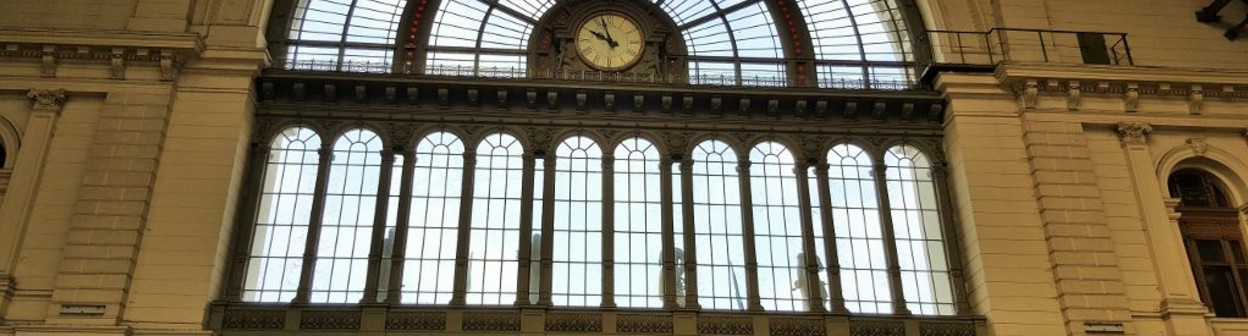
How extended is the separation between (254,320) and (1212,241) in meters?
16.7

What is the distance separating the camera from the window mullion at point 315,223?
54.9ft

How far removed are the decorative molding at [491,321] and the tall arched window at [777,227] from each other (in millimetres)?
4153

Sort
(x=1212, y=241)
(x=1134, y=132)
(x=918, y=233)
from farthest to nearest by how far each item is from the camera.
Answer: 1. (x=1134, y=132)
2. (x=1212, y=241)
3. (x=918, y=233)

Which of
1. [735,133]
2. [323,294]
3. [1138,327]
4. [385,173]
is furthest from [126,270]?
[1138,327]

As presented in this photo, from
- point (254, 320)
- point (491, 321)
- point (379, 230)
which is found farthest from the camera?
point (379, 230)

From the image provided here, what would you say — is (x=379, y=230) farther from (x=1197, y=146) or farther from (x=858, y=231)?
(x=1197, y=146)

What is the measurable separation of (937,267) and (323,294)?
10.5 metres

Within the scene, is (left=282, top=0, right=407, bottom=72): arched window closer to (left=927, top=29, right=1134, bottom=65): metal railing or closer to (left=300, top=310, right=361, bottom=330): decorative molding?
(left=300, top=310, right=361, bottom=330): decorative molding

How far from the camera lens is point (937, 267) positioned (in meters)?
18.0

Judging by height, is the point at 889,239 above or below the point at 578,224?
below

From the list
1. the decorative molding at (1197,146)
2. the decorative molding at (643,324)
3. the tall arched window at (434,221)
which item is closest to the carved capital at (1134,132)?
the decorative molding at (1197,146)

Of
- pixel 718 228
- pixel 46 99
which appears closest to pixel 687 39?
pixel 718 228

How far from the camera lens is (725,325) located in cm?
1680

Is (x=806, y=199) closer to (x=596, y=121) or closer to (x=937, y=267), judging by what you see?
(x=937, y=267)
